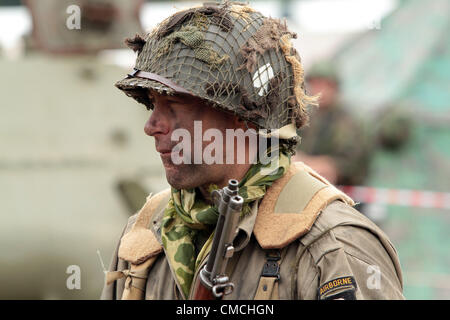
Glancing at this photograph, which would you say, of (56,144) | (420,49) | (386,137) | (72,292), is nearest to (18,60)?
(56,144)

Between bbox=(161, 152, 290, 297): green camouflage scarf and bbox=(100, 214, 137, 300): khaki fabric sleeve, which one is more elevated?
bbox=(161, 152, 290, 297): green camouflage scarf

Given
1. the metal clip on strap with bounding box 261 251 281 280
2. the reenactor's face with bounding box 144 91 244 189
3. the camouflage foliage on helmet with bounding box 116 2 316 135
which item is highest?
the camouflage foliage on helmet with bounding box 116 2 316 135

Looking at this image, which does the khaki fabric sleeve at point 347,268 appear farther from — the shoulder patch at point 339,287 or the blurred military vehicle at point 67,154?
the blurred military vehicle at point 67,154

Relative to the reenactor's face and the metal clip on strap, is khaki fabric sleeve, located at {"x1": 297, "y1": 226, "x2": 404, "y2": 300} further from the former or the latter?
the reenactor's face

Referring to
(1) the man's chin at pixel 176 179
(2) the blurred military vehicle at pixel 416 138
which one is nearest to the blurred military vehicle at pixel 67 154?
(1) the man's chin at pixel 176 179

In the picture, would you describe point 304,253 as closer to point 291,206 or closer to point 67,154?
point 291,206

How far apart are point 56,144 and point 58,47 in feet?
2.81

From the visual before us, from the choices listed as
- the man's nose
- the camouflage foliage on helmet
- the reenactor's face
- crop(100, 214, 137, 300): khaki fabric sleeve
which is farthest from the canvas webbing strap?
crop(100, 214, 137, 300): khaki fabric sleeve

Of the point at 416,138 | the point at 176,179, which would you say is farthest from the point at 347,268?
the point at 416,138

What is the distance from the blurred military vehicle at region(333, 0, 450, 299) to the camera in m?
8.95

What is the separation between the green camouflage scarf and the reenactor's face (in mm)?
113

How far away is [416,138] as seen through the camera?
947 centimetres

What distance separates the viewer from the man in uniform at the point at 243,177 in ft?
9.29

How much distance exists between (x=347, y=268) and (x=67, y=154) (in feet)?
12.9
